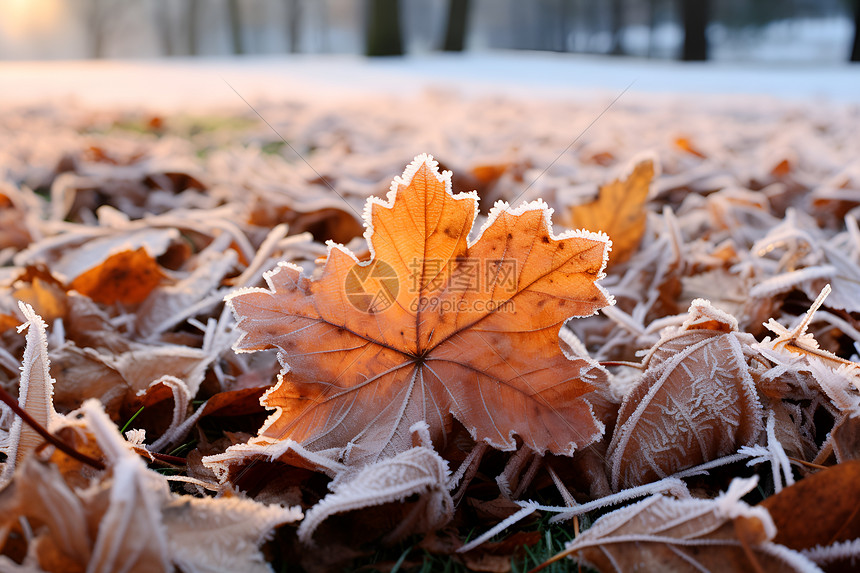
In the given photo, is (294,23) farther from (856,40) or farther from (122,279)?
(122,279)

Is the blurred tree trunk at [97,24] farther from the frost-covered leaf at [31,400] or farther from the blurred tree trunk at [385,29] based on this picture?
the frost-covered leaf at [31,400]

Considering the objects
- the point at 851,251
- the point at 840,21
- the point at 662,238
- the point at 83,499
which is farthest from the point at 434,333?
the point at 840,21

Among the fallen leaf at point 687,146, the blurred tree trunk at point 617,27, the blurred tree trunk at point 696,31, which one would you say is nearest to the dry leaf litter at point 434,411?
the fallen leaf at point 687,146

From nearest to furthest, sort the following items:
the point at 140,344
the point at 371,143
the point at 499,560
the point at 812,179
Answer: the point at 499,560 → the point at 140,344 → the point at 812,179 → the point at 371,143

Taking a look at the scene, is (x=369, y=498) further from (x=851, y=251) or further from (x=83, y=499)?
(x=851, y=251)

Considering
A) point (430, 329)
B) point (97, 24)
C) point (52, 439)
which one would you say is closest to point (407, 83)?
point (430, 329)

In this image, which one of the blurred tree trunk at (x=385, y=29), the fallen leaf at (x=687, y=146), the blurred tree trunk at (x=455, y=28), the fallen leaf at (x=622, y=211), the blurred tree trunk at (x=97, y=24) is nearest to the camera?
the fallen leaf at (x=622, y=211)
